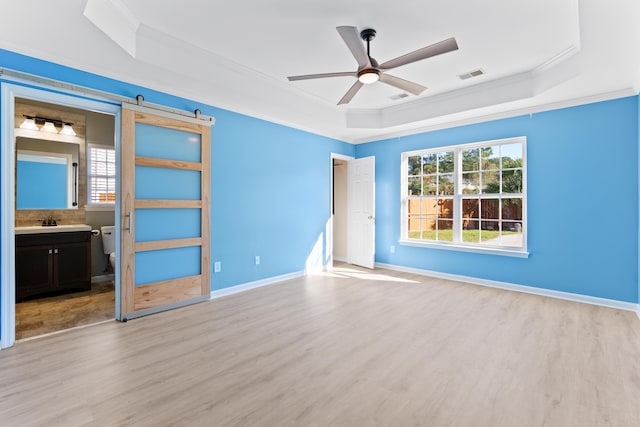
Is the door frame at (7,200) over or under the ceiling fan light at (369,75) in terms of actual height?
under

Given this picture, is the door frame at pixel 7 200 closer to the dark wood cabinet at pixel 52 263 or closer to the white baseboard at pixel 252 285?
the dark wood cabinet at pixel 52 263

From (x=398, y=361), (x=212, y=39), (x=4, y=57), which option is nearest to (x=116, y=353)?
(x=398, y=361)

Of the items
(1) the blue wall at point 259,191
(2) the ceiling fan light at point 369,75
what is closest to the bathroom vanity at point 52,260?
(1) the blue wall at point 259,191

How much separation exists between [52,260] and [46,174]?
1258mm

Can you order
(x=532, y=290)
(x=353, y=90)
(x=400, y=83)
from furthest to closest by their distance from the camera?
(x=532, y=290) < (x=353, y=90) < (x=400, y=83)

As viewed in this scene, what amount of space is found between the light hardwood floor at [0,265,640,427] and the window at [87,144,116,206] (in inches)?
103

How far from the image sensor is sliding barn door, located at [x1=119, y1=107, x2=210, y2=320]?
3174 millimetres

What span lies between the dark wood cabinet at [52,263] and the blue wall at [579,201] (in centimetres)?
568

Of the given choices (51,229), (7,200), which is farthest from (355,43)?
(51,229)

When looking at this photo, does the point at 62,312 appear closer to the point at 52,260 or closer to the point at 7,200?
the point at 52,260

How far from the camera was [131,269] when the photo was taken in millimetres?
3188

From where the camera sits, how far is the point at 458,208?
16.3 ft

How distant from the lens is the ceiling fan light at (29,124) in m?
4.04

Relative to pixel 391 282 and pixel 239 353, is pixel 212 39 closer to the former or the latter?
pixel 239 353
